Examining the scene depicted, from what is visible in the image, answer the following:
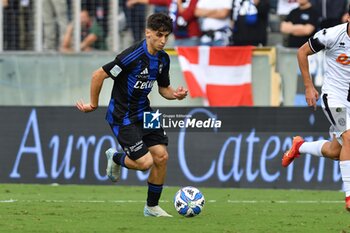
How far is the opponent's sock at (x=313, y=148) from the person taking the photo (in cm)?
1176

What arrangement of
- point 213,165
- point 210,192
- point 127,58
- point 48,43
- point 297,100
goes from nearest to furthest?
point 127,58 → point 210,192 → point 213,165 → point 297,100 → point 48,43

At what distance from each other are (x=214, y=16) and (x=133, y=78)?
697 centimetres

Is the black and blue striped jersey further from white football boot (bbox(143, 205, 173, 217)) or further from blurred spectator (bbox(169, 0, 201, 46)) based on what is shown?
blurred spectator (bbox(169, 0, 201, 46))

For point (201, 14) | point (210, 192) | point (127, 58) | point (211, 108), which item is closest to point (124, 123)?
point (127, 58)

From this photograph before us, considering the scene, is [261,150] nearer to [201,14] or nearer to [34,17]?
[201,14]

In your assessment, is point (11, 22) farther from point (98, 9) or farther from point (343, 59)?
point (343, 59)

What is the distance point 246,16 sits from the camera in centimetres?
1741

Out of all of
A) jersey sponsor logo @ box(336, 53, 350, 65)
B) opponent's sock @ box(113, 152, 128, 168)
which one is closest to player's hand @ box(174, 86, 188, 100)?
opponent's sock @ box(113, 152, 128, 168)

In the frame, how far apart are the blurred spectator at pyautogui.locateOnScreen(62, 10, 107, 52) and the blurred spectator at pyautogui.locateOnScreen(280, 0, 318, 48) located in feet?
11.1

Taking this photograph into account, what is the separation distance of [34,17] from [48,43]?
545 millimetres

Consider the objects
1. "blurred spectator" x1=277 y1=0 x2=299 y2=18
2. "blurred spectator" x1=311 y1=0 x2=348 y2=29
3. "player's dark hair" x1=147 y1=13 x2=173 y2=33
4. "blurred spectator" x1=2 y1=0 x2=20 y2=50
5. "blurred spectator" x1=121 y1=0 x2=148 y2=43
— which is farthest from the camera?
"blurred spectator" x1=121 y1=0 x2=148 y2=43

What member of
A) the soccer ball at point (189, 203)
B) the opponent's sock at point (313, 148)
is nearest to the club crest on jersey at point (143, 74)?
the soccer ball at point (189, 203)

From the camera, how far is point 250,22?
17.4 m

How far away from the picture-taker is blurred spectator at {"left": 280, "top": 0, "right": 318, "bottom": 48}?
17.5 meters
